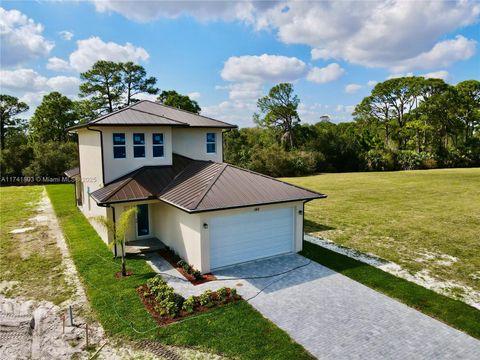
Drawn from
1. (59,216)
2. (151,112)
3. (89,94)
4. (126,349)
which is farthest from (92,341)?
(89,94)

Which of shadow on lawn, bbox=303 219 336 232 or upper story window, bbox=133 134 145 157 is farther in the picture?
shadow on lawn, bbox=303 219 336 232

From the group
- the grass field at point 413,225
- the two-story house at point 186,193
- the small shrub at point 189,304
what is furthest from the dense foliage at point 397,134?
the small shrub at point 189,304

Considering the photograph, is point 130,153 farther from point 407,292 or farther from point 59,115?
point 59,115

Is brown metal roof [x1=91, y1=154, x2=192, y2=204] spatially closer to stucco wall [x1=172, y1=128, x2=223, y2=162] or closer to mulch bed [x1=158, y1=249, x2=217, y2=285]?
stucco wall [x1=172, y1=128, x2=223, y2=162]

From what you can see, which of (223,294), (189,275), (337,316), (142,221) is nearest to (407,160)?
(142,221)

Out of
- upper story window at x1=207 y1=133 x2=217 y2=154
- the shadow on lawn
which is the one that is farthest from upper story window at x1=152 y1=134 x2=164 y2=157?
the shadow on lawn

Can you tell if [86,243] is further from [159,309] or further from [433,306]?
[433,306]
